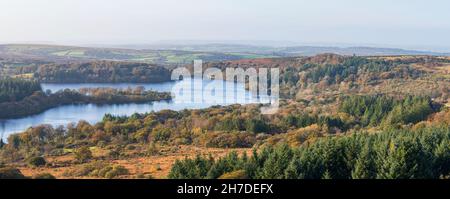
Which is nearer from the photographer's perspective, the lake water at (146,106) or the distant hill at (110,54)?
the lake water at (146,106)

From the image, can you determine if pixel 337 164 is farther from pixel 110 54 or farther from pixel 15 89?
pixel 110 54

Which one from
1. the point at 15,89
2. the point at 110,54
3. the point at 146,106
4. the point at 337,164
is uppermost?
the point at 337,164

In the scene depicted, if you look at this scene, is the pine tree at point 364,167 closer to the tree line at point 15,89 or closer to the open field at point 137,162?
the open field at point 137,162

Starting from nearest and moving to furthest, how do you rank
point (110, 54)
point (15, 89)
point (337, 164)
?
point (337, 164), point (15, 89), point (110, 54)

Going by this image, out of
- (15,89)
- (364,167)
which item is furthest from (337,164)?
(15,89)

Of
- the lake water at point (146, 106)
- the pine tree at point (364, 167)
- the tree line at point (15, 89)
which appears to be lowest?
the lake water at point (146, 106)

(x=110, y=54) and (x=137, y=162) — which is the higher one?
(x=110, y=54)

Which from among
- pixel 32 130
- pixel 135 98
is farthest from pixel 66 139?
pixel 135 98

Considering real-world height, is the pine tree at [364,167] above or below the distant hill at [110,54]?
above

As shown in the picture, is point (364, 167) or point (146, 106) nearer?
point (364, 167)

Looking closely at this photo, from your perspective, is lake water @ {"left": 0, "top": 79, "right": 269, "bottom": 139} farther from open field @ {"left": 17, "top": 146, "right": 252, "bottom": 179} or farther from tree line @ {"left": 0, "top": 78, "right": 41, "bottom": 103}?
open field @ {"left": 17, "top": 146, "right": 252, "bottom": 179}

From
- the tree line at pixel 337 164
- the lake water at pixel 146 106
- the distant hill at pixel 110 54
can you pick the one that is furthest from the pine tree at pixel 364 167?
the distant hill at pixel 110 54

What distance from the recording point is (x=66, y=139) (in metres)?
47.0
